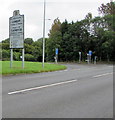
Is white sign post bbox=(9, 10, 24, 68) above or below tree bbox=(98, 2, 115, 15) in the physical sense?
below

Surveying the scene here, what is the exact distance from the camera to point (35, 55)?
231 feet

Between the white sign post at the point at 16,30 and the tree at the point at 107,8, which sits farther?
the tree at the point at 107,8

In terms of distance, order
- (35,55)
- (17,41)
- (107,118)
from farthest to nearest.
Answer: (35,55)
(17,41)
(107,118)

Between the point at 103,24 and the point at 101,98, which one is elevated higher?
the point at 103,24

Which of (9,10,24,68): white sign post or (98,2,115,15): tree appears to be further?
(98,2,115,15): tree

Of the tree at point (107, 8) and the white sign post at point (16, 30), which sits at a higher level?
the tree at point (107, 8)

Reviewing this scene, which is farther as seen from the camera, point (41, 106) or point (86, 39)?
point (86, 39)

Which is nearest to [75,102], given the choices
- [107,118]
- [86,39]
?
[107,118]

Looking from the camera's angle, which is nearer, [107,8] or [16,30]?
[16,30]

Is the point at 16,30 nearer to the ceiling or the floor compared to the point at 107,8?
nearer to the floor

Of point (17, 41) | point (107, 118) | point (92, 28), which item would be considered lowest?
point (107, 118)

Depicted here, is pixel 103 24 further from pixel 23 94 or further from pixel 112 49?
pixel 23 94

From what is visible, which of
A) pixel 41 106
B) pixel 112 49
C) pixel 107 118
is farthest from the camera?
pixel 112 49

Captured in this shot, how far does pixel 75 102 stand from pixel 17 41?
47.8ft
